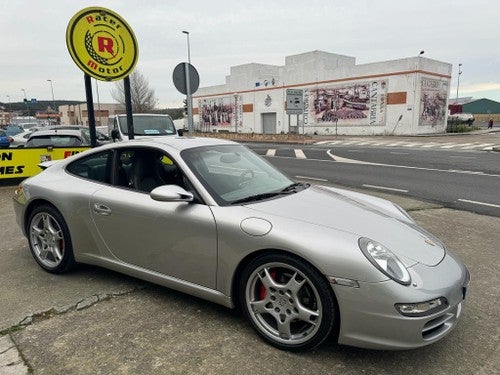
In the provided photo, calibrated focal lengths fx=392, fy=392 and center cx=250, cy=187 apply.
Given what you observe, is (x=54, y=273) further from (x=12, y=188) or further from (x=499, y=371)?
(x=12, y=188)

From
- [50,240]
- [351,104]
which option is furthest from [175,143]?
[351,104]

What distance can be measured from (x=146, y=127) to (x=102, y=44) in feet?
20.8

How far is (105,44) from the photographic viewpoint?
5906mm

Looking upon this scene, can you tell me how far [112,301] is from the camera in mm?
3252

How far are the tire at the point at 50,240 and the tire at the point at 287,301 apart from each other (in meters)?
1.91

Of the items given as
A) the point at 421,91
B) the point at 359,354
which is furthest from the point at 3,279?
the point at 421,91

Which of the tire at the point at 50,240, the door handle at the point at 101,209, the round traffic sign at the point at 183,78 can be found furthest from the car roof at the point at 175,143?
the round traffic sign at the point at 183,78

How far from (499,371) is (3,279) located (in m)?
4.08

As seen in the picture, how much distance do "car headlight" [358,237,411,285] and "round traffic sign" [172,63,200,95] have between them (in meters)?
5.62

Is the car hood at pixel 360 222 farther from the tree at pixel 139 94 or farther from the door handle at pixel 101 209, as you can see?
the tree at pixel 139 94

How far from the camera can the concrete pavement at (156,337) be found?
2416 millimetres

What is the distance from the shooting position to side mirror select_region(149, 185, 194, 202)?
277 cm

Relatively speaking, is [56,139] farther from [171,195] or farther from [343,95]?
[343,95]

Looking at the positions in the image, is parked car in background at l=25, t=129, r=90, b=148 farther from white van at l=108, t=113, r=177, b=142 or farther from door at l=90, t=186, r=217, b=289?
door at l=90, t=186, r=217, b=289
